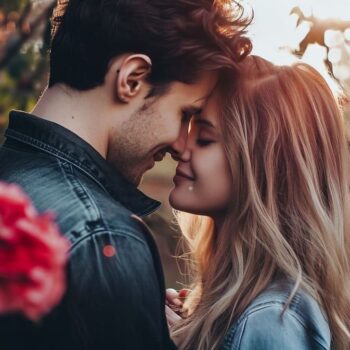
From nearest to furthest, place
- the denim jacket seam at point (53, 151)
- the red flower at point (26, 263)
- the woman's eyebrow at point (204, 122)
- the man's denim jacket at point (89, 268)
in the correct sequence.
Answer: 1. the red flower at point (26, 263)
2. the man's denim jacket at point (89, 268)
3. the denim jacket seam at point (53, 151)
4. the woman's eyebrow at point (204, 122)

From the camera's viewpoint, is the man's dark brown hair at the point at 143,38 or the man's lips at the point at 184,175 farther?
the man's lips at the point at 184,175

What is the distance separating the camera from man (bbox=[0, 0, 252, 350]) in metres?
1.83

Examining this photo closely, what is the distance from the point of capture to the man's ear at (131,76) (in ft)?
7.68

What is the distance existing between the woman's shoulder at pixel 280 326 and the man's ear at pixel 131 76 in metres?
0.85

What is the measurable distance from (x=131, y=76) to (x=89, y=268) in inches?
31.2

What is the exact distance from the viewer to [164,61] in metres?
2.47

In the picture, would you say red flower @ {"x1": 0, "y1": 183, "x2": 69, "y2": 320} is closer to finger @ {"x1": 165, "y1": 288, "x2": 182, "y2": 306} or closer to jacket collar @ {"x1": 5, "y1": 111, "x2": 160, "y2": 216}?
jacket collar @ {"x1": 5, "y1": 111, "x2": 160, "y2": 216}

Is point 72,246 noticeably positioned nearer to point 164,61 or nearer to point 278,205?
point 164,61

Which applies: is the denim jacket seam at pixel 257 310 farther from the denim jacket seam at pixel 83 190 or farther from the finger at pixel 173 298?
the denim jacket seam at pixel 83 190

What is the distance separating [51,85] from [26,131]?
11.1 inches

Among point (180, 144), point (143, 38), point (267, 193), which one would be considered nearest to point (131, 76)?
point (143, 38)

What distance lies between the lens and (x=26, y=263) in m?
0.87

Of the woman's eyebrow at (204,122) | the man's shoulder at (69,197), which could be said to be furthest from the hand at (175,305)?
the man's shoulder at (69,197)

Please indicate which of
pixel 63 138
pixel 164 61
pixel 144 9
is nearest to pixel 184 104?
pixel 164 61
